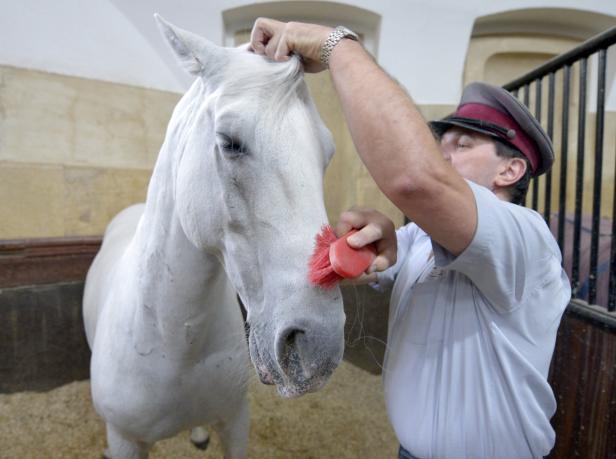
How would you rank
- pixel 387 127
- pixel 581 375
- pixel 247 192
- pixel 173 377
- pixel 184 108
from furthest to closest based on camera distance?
1. pixel 581 375
2. pixel 173 377
3. pixel 184 108
4. pixel 247 192
5. pixel 387 127

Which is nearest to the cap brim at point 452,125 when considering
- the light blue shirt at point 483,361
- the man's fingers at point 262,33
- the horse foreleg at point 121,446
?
the light blue shirt at point 483,361

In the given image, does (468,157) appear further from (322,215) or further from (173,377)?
(173,377)

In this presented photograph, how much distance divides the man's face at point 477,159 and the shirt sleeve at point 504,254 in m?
0.19

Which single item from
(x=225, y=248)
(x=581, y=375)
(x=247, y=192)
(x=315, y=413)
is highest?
(x=247, y=192)

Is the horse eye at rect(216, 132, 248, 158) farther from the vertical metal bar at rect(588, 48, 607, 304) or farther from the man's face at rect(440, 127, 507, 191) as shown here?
the vertical metal bar at rect(588, 48, 607, 304)

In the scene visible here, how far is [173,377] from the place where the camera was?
0.95 metres

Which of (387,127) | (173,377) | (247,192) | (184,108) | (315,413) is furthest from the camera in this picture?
(315,413)

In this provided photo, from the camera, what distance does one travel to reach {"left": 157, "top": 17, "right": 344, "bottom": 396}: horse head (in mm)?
542

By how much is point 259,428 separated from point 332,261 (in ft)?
5.75

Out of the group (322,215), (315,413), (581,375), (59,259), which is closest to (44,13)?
(59,259)

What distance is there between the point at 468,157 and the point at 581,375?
40.5 inches

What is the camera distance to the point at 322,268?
52 centimetres

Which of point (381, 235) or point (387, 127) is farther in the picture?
point (381, 235)

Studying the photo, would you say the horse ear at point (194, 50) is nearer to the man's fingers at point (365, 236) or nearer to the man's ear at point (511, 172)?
the man's fingers at point (365, 236)
